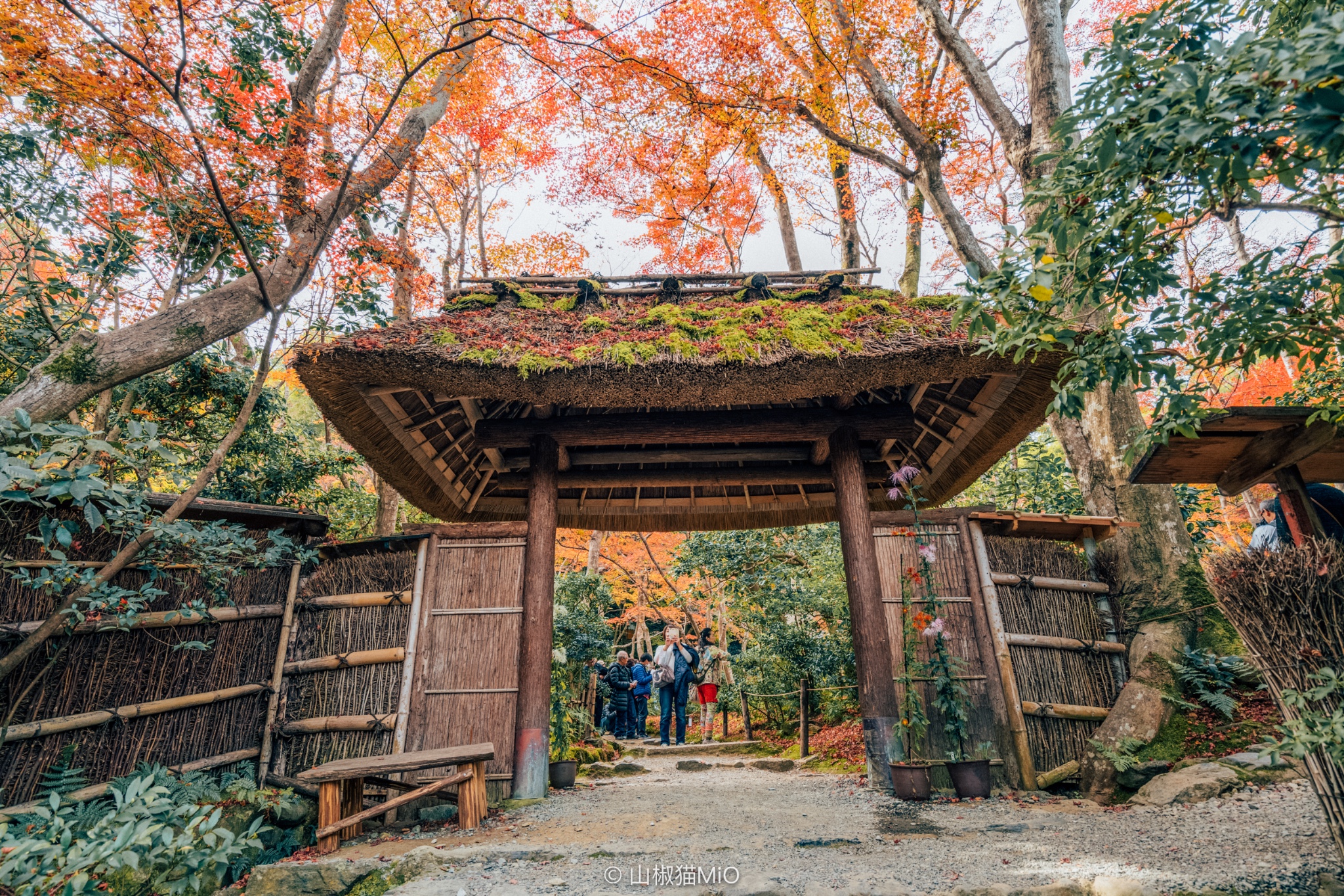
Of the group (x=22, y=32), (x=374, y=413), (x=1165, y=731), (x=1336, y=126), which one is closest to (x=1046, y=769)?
(x=1165, y=731)

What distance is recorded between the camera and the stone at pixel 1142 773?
4184 mm

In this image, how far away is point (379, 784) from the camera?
4.39m

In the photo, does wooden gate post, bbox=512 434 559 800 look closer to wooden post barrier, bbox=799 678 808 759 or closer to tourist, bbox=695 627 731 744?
wooden post barrier, bbox=799 678 808 759

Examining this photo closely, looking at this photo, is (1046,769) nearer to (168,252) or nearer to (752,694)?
(752,694)

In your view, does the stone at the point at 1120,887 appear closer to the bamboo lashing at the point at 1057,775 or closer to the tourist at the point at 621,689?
the bamboo lashing at the point at 1057,775

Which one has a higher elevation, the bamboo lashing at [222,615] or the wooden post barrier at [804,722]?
the bamboo lashing at [222,615]

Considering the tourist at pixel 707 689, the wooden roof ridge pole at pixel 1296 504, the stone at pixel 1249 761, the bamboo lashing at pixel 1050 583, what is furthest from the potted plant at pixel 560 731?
the wooden roof ridge pole at pixel 1296 504

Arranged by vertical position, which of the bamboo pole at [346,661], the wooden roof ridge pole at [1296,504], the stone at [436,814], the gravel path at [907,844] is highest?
the wooden roof ridge pole at [1296,504]

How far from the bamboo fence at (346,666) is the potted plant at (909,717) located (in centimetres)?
373

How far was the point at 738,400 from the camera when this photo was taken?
A: 4.62 metres

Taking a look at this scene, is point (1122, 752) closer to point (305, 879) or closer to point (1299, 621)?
point (1299, 621)

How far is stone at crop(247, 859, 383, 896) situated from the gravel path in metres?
0.40

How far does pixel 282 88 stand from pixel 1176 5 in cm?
687

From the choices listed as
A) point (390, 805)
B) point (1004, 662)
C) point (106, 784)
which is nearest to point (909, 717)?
point (1004, 662)
